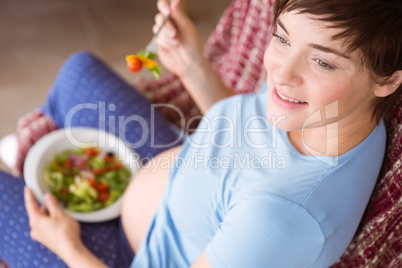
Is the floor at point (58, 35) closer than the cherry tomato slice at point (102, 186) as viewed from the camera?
No

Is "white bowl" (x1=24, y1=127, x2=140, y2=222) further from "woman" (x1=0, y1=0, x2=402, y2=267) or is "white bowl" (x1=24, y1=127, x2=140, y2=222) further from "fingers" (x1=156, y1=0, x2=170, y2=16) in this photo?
"fingers" (x1=156, y1=0, x2=170, y2=16)

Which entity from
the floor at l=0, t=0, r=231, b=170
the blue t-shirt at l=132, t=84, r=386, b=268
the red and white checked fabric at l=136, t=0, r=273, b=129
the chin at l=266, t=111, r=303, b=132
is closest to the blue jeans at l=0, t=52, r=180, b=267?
the red and white checked fabric at l=136, t=0, r=273, b=129

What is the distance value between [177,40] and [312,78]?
0.50 meters

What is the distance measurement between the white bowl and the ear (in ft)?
2.30

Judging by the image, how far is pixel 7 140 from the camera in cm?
166

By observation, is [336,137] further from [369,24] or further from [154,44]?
[154,44]

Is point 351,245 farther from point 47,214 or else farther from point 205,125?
point 47,214

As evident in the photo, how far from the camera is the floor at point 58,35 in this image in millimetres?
2172

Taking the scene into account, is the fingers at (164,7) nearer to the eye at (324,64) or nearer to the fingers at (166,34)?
the fingers at (166,34)

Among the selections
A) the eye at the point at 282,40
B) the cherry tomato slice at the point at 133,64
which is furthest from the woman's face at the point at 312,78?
the cherry tomato slice at the point at 133,64

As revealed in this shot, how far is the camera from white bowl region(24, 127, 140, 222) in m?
1.24

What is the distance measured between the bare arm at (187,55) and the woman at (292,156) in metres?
0.19

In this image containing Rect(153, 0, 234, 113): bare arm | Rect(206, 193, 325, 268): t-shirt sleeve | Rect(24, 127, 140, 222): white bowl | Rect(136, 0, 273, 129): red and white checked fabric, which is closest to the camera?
Rect(206, 193, 325, 268): t-shirt sleeve

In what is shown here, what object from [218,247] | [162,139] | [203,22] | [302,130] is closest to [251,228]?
[218,247]
